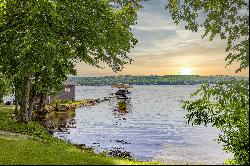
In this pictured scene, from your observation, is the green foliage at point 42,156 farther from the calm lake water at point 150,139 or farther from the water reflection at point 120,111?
the water reflection at point 120,111

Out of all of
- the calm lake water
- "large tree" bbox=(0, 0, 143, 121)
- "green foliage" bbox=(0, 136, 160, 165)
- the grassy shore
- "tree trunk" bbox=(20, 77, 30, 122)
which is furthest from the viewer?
the calm lake water

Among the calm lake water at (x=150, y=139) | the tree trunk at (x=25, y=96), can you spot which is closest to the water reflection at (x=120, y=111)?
the calm lake water at (x=150, y=139)

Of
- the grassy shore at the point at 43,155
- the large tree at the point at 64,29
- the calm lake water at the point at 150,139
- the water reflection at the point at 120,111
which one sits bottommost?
the calm lake water at the point at 150,139

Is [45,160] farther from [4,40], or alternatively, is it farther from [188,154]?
[188,154]

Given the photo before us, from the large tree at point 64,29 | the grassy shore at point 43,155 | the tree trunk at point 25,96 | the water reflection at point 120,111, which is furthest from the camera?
the water reflection at point 120,111

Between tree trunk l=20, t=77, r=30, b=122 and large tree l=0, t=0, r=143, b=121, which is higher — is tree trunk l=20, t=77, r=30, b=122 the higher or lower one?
the lower one

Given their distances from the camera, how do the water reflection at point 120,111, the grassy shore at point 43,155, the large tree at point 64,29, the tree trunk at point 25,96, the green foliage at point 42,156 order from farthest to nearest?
the water reflection at point 120,111 → the tree trunk at point 25,96 → the large tree at point 64,29 → the grassy shore at point 43,155 → the green foliage at point 42,156

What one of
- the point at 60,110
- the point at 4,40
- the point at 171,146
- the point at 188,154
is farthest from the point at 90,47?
the point at 60,110

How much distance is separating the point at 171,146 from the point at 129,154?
835cm

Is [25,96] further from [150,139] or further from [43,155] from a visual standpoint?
[43,155]

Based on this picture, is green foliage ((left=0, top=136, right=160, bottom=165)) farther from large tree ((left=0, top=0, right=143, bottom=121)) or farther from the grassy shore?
large tree ((left=0, top=0, right=143, bottom=121))

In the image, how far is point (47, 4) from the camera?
2191 cm

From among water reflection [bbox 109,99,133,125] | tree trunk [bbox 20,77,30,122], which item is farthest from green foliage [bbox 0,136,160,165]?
water reflection [bbox 109,99,133,125]

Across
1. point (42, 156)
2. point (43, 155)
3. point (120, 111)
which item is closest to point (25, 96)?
point (43, 155)
